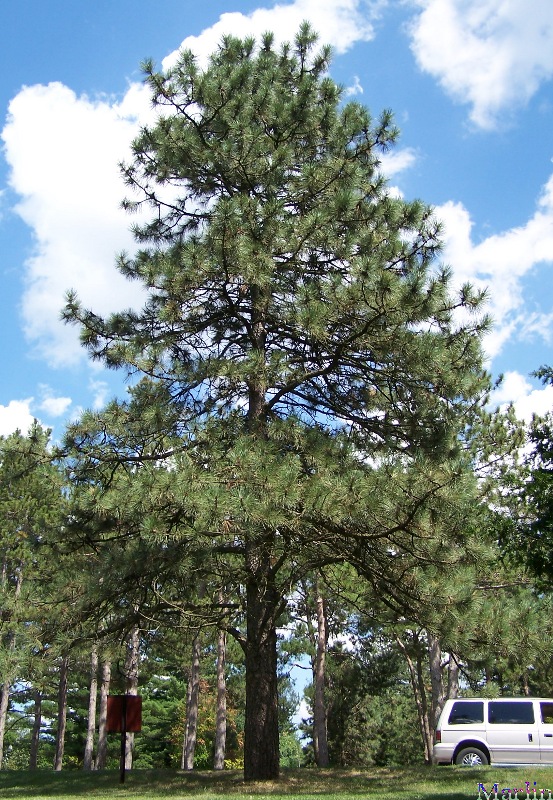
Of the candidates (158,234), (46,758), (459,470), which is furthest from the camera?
(46,758)

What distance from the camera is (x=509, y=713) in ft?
41.5

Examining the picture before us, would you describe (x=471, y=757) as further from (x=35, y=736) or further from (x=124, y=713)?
(x=35, y=736)

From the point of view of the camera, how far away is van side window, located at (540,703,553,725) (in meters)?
12.5

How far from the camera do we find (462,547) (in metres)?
8.08

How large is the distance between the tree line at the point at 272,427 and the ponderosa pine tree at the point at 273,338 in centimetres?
4

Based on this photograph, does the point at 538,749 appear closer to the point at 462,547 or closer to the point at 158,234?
the point at 462,547

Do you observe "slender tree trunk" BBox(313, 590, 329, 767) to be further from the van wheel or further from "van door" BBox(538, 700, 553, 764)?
"van door" BBox(538, 700, 553, 764)

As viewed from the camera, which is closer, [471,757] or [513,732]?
[513,732]

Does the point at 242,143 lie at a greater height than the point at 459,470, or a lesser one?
greater

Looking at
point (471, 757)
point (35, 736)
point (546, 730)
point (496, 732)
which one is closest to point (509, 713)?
point (496, 732)

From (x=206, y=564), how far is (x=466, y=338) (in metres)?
4.69

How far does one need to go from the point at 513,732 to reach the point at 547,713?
75cm

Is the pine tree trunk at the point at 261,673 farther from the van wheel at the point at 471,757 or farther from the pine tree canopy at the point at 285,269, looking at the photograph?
the van wheel at the point at 471,757

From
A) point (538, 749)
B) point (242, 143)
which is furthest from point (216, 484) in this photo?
point (538, 749)
